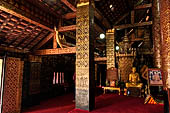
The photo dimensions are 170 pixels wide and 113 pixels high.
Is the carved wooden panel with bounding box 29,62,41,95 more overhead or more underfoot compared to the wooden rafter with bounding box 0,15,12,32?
more underfoot

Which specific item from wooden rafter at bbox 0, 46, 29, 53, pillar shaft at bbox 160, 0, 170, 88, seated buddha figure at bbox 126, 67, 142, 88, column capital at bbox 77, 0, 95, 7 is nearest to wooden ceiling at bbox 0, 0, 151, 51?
wooden rafter at bbox 0, 46, 29, 53

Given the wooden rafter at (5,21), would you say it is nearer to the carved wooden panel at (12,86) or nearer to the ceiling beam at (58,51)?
the carved wooden panel at (12,86)

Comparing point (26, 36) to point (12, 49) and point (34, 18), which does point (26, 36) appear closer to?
point (12, 49)

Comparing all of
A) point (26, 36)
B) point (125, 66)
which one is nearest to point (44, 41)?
point (26, 36)

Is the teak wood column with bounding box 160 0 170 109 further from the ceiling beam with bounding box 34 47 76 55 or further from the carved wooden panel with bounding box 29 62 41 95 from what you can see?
the carved wooden panel with bounding box 29 62 41 95

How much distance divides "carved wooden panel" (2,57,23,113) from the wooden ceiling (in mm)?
895

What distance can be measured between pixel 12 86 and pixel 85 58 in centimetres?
361

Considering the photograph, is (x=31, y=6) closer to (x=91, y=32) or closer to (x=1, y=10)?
(x=1, y=10)

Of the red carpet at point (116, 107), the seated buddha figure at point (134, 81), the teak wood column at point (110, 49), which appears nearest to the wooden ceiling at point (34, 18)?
the teak wood column at point (110, 49)

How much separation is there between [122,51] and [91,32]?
490 centimetres

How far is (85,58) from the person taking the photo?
4.31 m

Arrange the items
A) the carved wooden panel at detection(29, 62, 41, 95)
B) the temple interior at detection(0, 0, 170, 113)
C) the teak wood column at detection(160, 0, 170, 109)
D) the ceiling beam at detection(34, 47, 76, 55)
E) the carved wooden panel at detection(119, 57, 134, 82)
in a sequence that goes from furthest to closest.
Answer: the carved wooden panel at detection(119, 57, 134, 82)
the carved wooden panel at detection(29, 62, 41, 95)
the ceiling beam at detection(34, 47, 76, 55)
the temple interior at detection(0, 0, 170, 113)
the teak wood column at detection(160, 0, 170, 109)

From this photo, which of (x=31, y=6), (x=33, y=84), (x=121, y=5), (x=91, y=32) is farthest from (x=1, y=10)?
(x=121, y=5)

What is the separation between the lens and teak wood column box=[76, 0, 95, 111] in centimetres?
415
